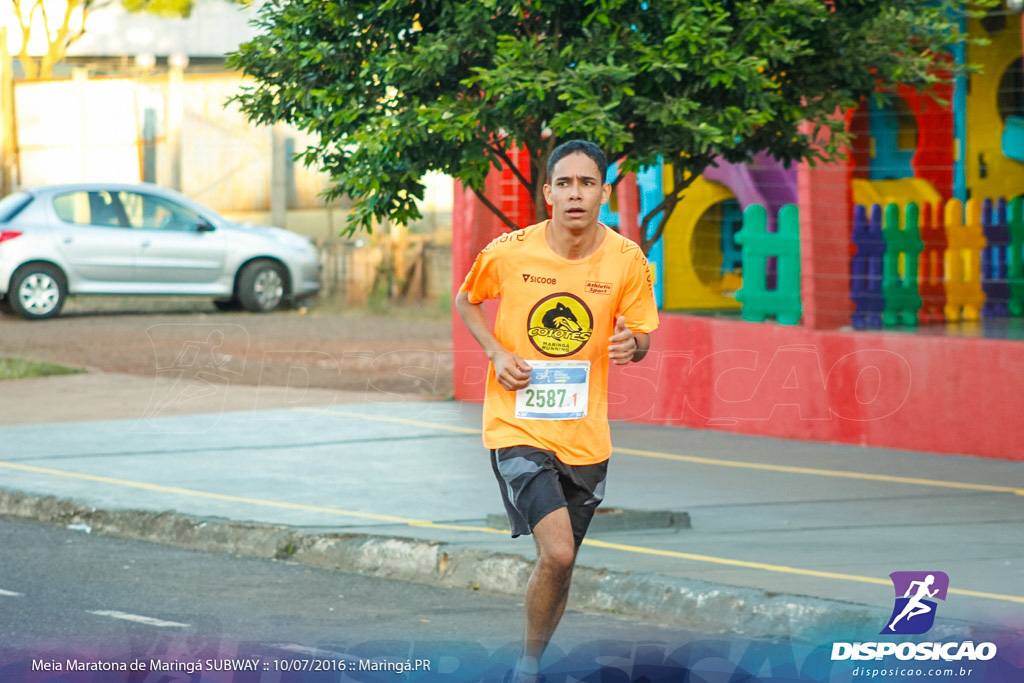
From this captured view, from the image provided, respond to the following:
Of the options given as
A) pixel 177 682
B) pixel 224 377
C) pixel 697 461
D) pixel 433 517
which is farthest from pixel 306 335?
pixel 177 682

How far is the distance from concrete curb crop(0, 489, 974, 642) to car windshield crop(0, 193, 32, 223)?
1163 cm

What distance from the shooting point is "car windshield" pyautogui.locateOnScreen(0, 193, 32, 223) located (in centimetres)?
2055

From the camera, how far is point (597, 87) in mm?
7449

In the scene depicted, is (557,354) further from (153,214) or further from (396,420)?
(153,214)

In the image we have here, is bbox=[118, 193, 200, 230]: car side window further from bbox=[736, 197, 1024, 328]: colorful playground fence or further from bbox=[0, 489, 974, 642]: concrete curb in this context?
bbox=[0, 489, 974, 642]: concrete curb

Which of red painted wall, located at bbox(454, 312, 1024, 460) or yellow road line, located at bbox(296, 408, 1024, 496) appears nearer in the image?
yellow road line, located at bbox(296, 408, 1024, 496)

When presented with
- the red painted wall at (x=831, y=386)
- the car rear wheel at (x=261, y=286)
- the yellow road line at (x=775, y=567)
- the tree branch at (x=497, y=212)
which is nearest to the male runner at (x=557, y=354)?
the yellow road line at (x=775, y=567)

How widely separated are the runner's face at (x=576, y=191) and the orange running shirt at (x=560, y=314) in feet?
0.50

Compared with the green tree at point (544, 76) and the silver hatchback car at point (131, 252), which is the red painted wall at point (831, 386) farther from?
the silver hatchback car at point (131, 252)

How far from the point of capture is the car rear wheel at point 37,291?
20.4m

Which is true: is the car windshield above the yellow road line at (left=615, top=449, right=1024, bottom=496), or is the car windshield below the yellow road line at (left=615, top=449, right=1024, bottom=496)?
above

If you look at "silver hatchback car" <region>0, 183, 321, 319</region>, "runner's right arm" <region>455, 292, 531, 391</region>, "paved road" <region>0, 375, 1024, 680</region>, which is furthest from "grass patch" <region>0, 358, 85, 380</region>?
"runner's right arm" <region>455, 292, 531, 391</region>

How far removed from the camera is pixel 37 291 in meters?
20.6

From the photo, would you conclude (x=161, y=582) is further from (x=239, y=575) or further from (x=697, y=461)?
(x=697, y=461)
